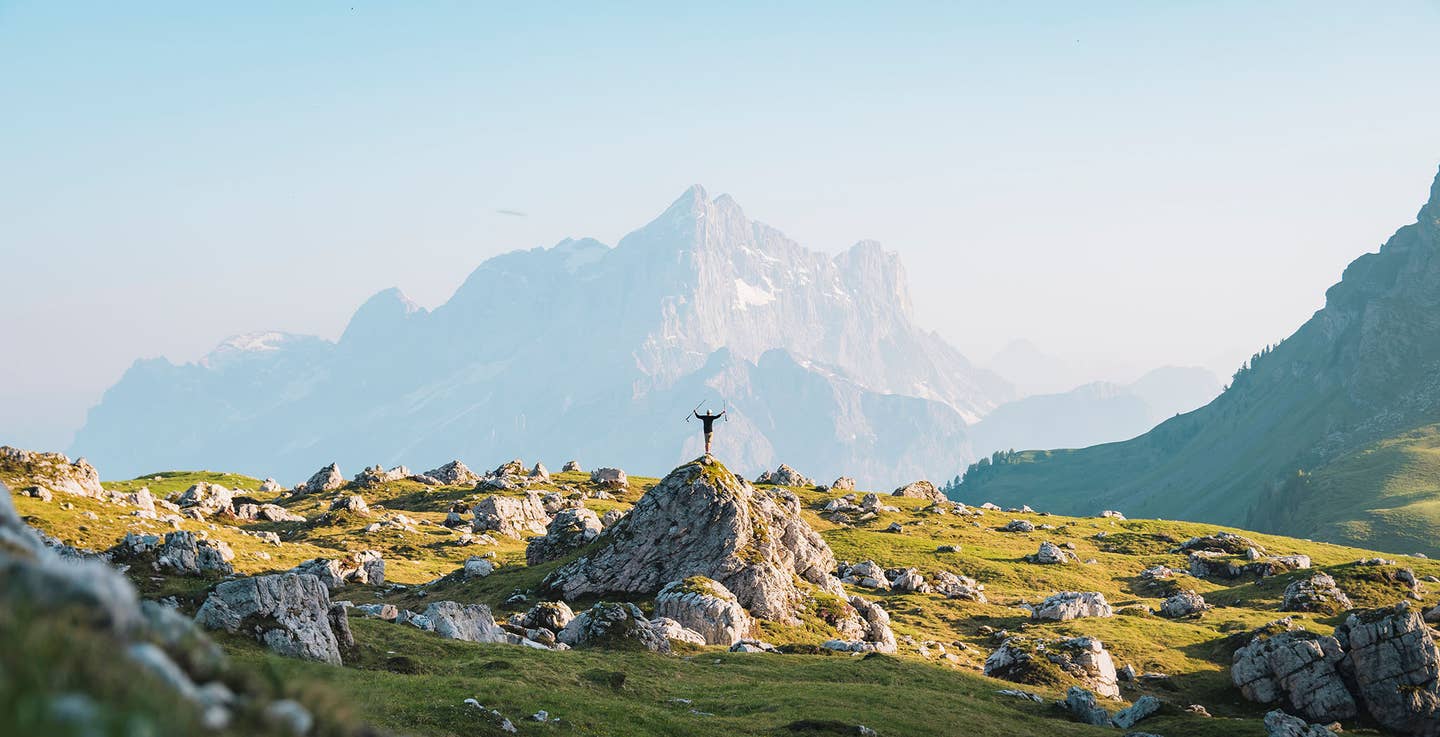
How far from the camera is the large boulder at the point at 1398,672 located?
198 feet

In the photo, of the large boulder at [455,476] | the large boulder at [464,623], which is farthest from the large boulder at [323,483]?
the large boulder at [464,623]

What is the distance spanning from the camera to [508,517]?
120125 millimetres

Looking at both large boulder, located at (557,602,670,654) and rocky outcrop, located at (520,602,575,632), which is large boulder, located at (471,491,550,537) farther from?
large boulder, located at (557,602,670,654)

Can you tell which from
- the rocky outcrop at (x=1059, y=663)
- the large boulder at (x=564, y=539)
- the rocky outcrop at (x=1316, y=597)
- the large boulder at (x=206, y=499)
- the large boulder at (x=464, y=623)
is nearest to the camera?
the large boulder at (x=464, y=623)

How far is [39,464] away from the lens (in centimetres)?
8706

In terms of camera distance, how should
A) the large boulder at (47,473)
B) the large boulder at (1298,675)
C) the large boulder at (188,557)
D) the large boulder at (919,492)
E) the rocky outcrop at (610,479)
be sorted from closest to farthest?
1. the large boulder at (188,557)
2. the large boulder at (1298,675)
3. the large boulder at (47,473)
4. the rocky outcrop at (610,479)
5. the large boulder at (919,492)

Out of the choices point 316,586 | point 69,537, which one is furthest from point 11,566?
point 69,537

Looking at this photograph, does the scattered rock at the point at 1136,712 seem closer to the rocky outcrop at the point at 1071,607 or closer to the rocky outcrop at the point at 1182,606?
the rocky outcrop at the point at 1071,607

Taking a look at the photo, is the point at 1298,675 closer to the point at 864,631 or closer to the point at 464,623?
the point at 864,631

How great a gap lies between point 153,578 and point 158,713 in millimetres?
55377

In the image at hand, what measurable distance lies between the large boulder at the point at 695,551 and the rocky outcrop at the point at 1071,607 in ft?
83.3

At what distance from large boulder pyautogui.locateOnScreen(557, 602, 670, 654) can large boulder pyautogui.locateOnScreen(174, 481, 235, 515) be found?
66203 mm

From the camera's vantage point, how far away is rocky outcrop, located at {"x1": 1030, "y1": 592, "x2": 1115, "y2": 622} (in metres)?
88.1

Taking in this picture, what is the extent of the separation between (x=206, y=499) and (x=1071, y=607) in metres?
97.9
